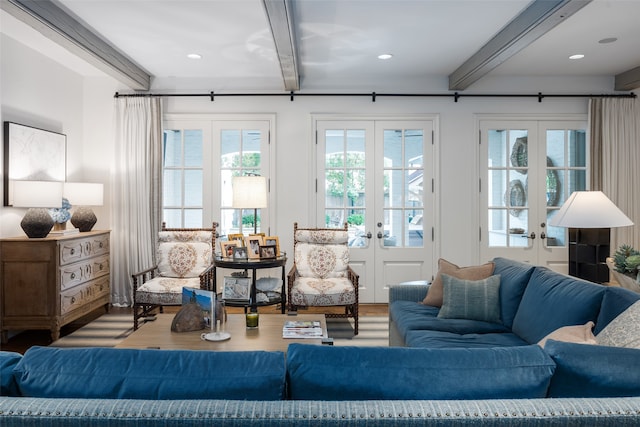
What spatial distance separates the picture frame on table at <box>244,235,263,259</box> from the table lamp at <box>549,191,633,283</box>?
8.28 feet

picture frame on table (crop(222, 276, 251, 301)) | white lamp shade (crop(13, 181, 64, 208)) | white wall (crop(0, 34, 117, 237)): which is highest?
white wall (crop(0, 34, 117, 237))

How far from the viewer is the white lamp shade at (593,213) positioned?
2.80m

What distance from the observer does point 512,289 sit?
277 cm

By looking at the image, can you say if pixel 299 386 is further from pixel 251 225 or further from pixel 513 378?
pixel 251 225

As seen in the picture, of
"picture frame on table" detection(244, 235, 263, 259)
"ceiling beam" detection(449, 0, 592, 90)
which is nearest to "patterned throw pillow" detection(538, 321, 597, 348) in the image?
"ceiling beam" detection(449, 0, 592, 90)

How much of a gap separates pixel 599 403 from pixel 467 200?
4194mm

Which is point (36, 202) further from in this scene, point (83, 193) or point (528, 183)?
point (528, 183)

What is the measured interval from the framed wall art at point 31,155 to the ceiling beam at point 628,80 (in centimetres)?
617

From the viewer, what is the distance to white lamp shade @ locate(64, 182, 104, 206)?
4.26 metres

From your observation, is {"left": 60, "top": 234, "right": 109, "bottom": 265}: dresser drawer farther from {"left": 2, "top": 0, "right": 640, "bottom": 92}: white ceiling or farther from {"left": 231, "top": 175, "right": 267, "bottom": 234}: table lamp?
{"left": 2, "top": 0, "right": 640, "bottom": 92}: white ceiling

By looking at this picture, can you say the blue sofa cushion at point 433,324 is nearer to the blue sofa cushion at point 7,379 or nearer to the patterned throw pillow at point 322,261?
the patterned throw pillow at point 322,261

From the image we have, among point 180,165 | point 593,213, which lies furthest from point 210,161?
point 593,213

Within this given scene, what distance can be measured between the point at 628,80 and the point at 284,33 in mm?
4033

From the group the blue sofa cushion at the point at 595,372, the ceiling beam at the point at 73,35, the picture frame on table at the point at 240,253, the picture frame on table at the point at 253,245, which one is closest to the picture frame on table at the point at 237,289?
the picture frame on table at the point at 240,253
